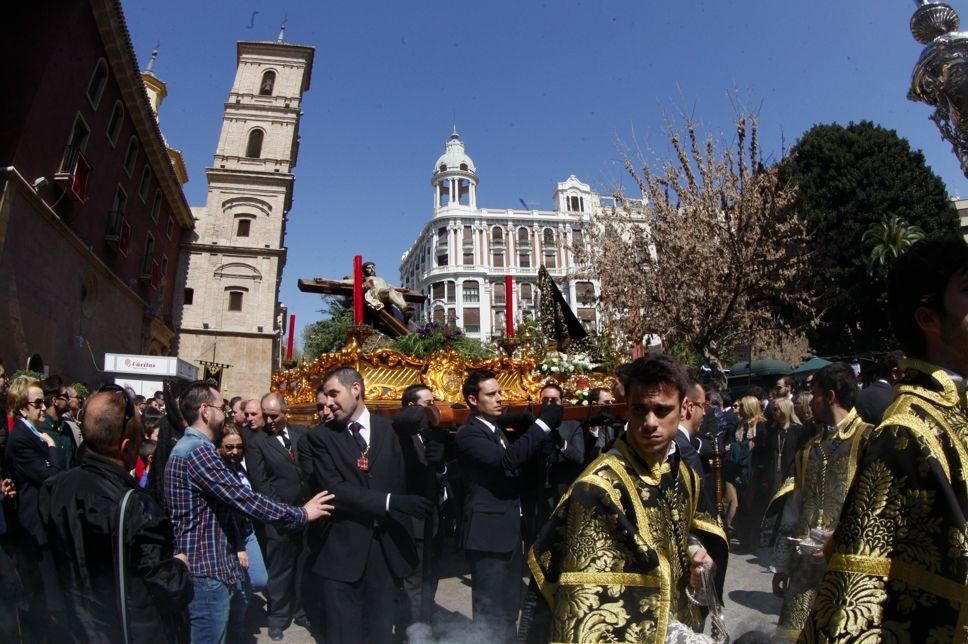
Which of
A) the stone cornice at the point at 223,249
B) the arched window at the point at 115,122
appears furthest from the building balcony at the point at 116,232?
the stone cornice at the point at 223,249

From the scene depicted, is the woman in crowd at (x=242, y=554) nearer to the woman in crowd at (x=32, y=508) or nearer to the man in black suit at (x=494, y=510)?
the woman in crowd at (x=32, y=508)

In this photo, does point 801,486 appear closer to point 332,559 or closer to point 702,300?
point 332,559

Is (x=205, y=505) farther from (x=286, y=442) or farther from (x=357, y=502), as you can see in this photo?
(x=286, y=442)

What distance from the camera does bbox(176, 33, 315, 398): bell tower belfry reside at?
1243 inches

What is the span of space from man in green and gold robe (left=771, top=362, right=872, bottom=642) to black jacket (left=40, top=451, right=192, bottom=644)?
277cm

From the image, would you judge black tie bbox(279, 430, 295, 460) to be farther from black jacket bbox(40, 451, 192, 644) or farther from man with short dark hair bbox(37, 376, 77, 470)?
black jacket bbox(40, 451, 192, 644)

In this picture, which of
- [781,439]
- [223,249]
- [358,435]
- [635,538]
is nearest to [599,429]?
[358,435]

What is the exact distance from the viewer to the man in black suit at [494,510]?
3916mm

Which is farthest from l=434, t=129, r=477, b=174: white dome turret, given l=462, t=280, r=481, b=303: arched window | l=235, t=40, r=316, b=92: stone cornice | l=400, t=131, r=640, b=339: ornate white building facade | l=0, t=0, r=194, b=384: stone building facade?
l=0, t=0, r=194, b=384: stone building facade

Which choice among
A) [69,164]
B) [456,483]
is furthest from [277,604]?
[69,164]

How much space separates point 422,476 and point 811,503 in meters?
2.49

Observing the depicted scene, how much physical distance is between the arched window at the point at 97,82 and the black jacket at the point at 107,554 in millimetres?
18886

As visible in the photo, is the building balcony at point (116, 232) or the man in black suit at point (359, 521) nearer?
the man in black suit at point (359, 521)

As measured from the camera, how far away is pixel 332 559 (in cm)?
344
